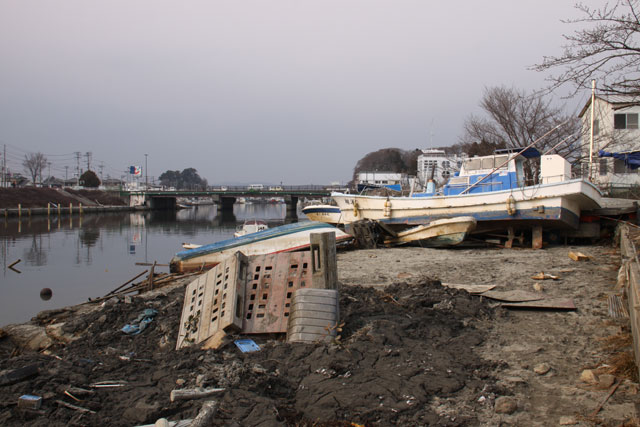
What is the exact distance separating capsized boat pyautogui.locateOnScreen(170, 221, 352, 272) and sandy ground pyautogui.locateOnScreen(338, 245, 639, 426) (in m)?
4.39

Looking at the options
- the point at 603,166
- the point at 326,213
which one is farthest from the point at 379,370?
the point at 603,166

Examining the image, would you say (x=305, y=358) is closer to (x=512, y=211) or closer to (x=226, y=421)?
(x=226, y=421)

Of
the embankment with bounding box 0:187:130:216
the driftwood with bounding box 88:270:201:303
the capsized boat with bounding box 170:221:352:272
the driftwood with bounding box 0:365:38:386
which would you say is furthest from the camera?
the embankment with bounding box 0:187:130:216

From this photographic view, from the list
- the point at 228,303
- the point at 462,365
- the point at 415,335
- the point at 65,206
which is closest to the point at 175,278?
the point at 228,303

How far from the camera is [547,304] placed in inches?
276

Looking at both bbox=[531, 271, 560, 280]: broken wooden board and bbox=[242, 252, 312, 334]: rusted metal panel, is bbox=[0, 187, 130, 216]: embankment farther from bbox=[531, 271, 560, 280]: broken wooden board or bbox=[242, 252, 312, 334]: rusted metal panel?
bbox=[531, 271, 560, 280]: broken wooden board

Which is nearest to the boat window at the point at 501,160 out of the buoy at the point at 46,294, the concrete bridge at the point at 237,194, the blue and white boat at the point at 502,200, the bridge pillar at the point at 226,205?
the blue and white boat at the point at 502,200

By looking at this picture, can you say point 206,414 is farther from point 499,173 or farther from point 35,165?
point 35,165

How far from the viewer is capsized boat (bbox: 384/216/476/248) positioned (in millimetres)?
16312

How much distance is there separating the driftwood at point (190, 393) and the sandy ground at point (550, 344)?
1952 mm

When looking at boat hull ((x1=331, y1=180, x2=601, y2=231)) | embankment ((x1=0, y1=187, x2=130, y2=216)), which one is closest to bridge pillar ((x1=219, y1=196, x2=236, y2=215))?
embankment ((x1=0, y1=187, x2=130, y2=216))

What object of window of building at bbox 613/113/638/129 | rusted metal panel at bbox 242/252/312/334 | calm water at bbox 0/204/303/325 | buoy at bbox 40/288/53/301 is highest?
window of building at bbox 613/113/638/129

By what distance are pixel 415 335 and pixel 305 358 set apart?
154 centimetres

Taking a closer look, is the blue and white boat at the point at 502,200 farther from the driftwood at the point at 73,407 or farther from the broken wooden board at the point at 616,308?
the driftwood at the point at 73,407
